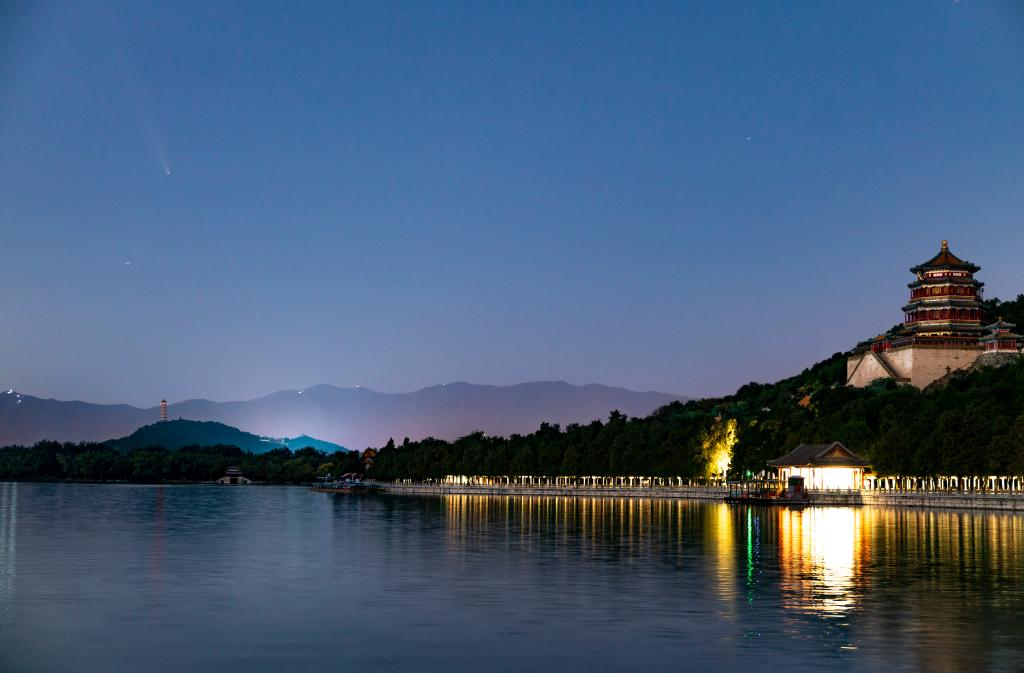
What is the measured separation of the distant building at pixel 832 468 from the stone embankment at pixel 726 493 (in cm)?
578

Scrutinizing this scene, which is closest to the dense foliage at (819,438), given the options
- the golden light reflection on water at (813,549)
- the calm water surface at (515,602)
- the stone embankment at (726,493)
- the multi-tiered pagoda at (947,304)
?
the stone embankment at (726,493)

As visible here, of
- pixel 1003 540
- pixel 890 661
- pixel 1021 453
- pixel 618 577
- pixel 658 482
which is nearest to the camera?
pixel 890 661

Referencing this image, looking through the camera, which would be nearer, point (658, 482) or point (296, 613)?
point (296, 613)

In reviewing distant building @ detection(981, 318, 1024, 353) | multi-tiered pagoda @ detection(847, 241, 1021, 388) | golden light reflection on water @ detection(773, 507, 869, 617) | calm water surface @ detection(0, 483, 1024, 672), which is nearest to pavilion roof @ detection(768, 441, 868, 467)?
multi-tiered pagoda @ detection(847, 241, 1021, 388)

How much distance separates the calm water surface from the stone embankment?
29.1m

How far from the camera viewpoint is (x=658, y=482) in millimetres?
134000

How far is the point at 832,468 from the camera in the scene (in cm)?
10469

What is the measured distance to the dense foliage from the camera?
297ft

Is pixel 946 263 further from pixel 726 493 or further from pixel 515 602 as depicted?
pixel 515 602

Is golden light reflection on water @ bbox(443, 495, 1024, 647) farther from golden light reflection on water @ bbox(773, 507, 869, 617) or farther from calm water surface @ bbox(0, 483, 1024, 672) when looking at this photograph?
calm water surface @ bbox(0, 483, 1024, 672)

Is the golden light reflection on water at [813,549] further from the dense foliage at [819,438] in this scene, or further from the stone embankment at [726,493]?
the dense foliage at [819,438]

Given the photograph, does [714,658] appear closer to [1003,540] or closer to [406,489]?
[1003,540]

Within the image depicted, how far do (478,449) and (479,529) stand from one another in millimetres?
120257

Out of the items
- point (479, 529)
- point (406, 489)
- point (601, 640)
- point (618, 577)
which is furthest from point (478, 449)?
point (601, 640)
